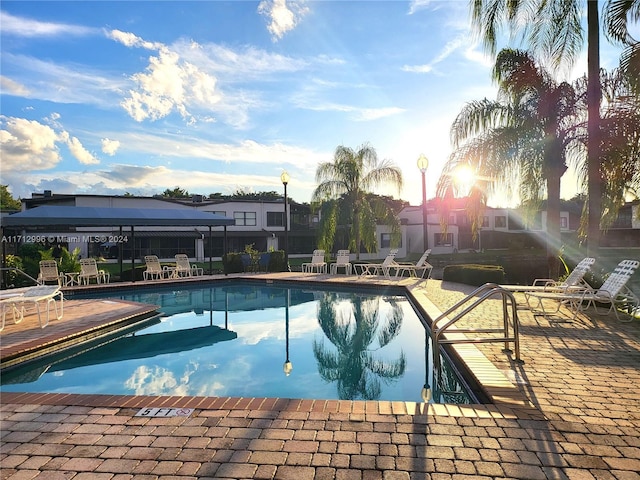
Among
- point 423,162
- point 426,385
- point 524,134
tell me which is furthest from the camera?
point 423,162

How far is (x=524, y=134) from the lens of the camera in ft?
39.4

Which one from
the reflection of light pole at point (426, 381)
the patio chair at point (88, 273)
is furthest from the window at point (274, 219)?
the reflection of light pole at point (426, 381)

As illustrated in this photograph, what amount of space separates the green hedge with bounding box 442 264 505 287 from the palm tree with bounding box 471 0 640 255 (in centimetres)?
421

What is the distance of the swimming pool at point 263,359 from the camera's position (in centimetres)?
536

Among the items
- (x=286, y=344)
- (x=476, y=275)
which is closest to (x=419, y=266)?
(x=476, y=275)

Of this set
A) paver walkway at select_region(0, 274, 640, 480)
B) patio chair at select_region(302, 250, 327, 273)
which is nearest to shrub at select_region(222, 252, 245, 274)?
patio chair at select_region(302, 250, 327, 273)

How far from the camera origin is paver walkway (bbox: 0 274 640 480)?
270 centimetres

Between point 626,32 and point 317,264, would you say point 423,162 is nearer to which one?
point 317,264

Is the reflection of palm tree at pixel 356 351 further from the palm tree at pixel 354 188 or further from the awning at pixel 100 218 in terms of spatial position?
the palm tree at pixel 354 188

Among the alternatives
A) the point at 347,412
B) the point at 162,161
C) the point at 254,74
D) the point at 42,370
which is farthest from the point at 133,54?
the point at 347,412

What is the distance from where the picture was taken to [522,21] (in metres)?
11.6

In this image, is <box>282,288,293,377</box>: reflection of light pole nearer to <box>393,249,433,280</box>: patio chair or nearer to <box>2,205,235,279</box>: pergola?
<box>393,249,433,280</box>: patio chair

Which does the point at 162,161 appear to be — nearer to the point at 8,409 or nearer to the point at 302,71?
the point at 302,71

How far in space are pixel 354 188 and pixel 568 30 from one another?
45.0 ft
